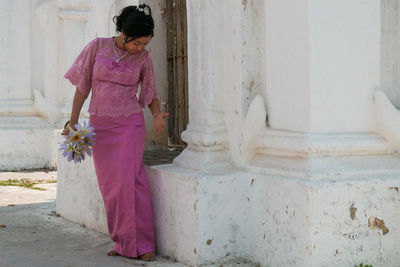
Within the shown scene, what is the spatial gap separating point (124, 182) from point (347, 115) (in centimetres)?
158

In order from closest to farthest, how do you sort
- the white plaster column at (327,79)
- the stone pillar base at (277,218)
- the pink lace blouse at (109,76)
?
the stone pillar base at (277,218), the white plaster column at (327,79), the pink lace blouse at (109,76)

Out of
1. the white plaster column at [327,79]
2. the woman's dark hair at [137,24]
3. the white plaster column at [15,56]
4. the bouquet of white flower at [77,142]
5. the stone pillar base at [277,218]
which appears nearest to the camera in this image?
the stone pillar base at [277,218]

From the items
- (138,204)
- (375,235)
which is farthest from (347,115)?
(138,204)

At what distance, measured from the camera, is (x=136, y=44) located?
443 cm

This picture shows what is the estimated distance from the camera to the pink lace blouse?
4523 mm

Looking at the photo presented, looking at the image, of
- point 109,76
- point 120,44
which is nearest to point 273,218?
point 109,76

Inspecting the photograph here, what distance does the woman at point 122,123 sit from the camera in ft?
14.6

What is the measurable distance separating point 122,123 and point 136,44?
1.83 feet

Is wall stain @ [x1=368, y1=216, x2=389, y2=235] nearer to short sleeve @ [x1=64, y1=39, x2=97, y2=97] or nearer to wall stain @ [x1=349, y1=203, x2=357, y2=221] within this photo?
wall stain @ [x1=349, y1=203, x2=357, y2=221]

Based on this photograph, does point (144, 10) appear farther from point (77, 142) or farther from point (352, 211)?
point (352, 211)

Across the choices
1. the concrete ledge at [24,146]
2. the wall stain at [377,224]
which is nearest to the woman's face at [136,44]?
the wall stain at [377,224]

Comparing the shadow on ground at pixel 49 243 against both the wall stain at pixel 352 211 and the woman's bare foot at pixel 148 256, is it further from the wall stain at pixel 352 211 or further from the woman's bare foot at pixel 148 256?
the wall stain at pixel 352 211

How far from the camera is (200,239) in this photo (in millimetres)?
4059

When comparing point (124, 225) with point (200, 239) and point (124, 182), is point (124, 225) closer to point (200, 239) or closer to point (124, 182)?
point (124, 182)
